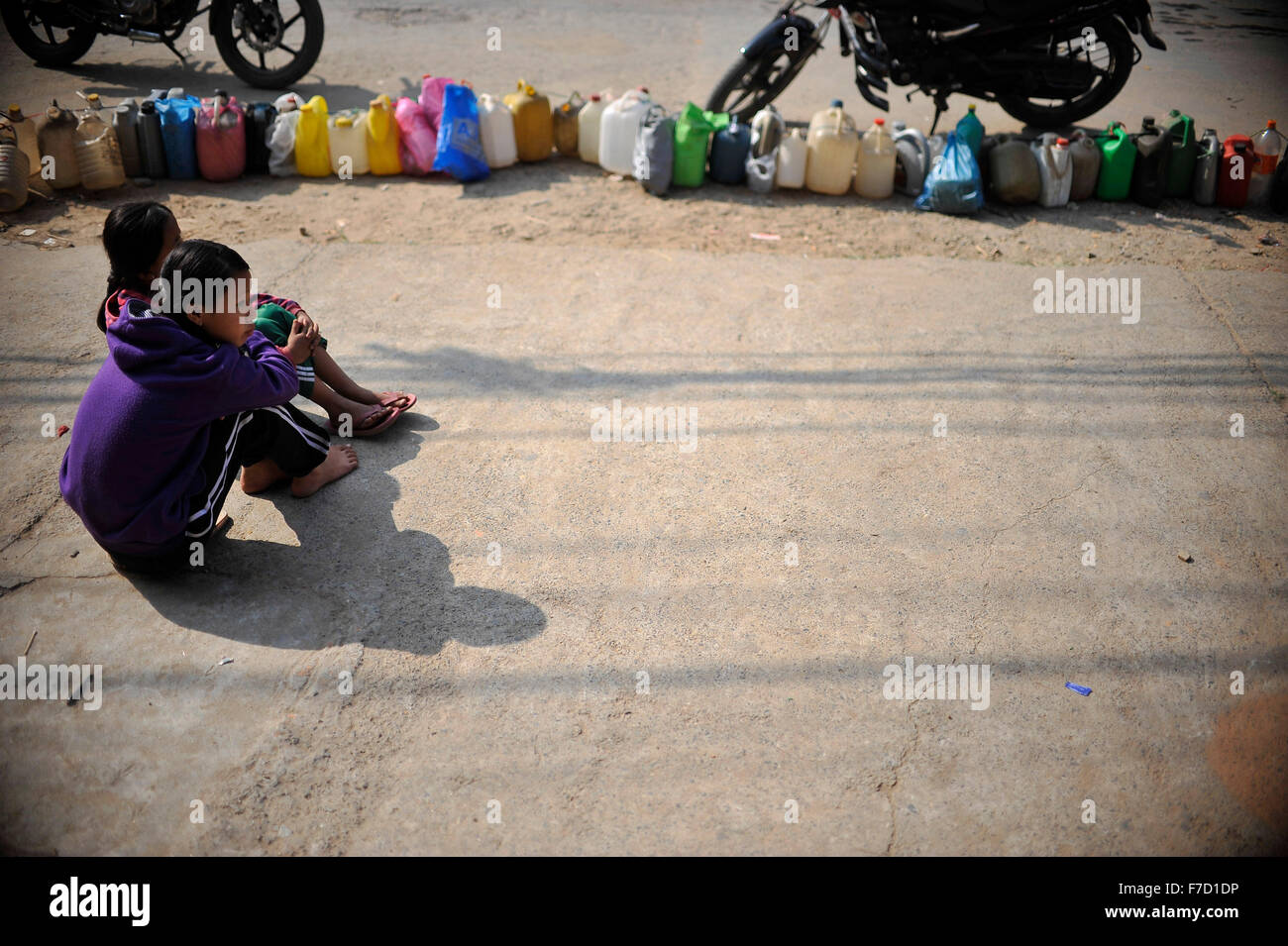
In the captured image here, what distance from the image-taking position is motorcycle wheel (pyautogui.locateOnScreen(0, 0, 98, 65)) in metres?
6.85

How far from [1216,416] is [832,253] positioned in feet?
7.22

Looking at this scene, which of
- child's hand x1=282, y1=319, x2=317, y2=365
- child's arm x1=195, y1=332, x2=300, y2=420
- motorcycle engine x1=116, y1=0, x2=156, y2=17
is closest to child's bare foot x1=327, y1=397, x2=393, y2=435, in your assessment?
child's hand x1=282, y1=319, x2=317, y2=365

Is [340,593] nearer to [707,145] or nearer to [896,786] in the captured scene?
[896,786]

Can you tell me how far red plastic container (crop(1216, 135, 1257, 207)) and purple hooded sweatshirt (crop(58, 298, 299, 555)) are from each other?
19.4 feet

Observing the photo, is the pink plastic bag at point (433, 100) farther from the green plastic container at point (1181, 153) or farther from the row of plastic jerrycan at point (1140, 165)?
the green plastic container at point (1181, 153)

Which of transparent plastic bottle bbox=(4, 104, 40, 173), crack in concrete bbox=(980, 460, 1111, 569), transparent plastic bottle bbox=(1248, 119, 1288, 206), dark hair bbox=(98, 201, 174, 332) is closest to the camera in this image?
dark hair bbox=(98, 201, 174, 332)

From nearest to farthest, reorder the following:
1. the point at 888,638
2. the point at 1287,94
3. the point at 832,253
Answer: the point at 888,638 < the point at 832,253 < the point at 1287,94

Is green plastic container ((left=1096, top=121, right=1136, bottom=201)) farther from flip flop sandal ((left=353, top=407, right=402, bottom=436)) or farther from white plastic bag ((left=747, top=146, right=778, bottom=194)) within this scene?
flip flop sandal ((left=353, top=407, right=402, bottom=436))

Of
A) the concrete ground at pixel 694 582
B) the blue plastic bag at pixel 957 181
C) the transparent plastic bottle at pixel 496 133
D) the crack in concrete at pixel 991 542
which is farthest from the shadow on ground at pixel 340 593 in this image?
the blue plastic bag at pixel 957 181

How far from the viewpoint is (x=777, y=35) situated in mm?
6152

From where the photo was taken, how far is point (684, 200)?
232 inches

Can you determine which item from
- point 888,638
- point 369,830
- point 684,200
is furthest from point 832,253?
point 369,830

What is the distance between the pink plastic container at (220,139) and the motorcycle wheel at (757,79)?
314 centimetres

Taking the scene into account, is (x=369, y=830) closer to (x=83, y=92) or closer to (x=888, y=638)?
(x=888, y=638)
